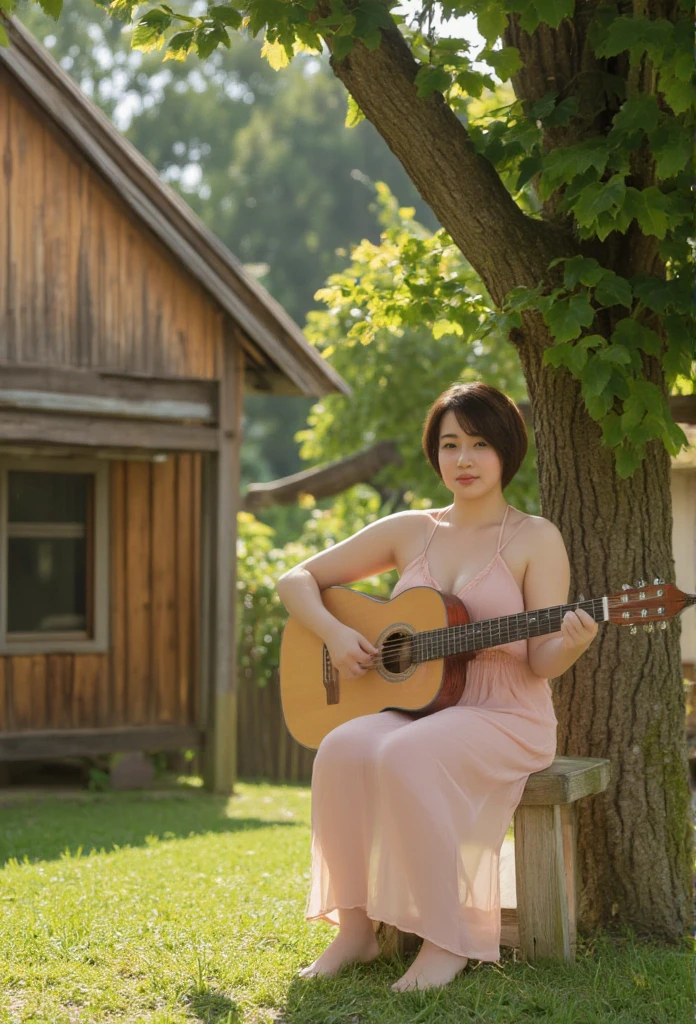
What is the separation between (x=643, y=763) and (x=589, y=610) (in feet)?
3.49

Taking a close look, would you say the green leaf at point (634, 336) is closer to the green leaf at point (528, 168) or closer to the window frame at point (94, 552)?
the green leaf at point (528, 168)

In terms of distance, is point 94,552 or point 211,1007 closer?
point 211,1007

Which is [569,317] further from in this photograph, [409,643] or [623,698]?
[623,698]

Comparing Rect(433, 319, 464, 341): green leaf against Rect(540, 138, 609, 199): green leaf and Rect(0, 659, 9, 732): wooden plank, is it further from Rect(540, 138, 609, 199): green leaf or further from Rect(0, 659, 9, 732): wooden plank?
Rect(0, 659, 9, 732): wooden plank

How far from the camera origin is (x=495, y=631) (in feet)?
12.7

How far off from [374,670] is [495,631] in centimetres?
54

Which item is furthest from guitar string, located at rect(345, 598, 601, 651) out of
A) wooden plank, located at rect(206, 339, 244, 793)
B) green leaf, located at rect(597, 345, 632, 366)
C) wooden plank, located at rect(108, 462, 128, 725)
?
wooden plank, located at rect(108, 462, 128, 725)

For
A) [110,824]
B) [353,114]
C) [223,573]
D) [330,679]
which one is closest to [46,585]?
[223,573]

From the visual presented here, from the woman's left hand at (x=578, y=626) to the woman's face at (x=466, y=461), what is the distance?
68 cm

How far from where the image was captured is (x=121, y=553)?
10266mm

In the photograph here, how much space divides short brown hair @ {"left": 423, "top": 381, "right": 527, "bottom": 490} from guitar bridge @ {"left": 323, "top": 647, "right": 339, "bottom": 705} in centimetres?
76

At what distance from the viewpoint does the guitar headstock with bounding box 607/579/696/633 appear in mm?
3586

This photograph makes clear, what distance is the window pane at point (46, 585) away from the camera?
32.6ft

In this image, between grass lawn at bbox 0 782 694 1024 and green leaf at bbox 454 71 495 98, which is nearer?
grass lawn at bbox 0 782 694 1024
